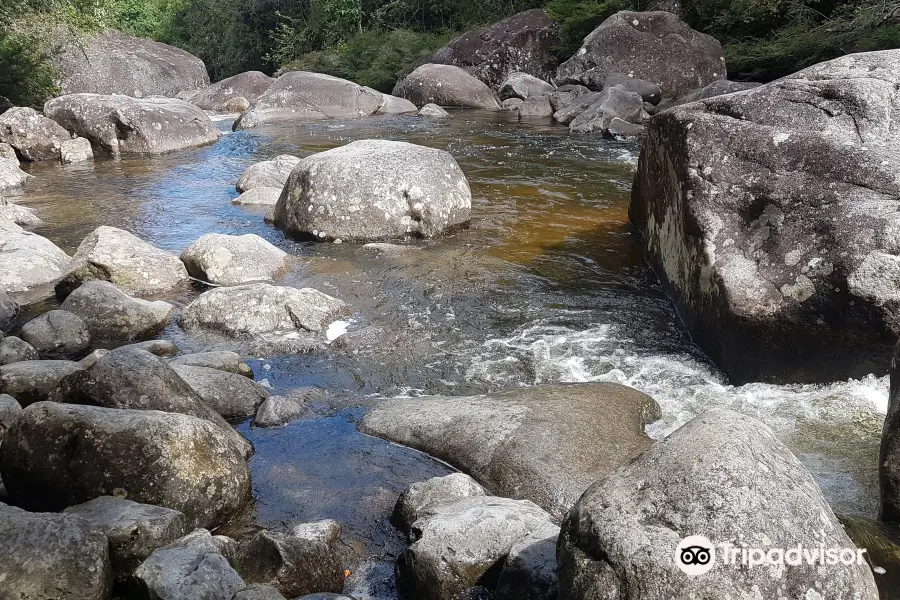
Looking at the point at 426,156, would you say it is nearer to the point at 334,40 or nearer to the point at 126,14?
the point at 334,40

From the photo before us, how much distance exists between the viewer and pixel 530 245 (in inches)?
357

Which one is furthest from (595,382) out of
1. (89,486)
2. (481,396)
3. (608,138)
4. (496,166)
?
(608,138)

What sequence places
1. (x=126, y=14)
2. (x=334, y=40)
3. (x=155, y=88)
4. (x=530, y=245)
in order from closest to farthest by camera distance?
(x=530, y=245)
(x=155, y=88)
(x=334, y=40)
(x=126, y=14)

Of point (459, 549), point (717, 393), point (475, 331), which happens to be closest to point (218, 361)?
point (475, 331)

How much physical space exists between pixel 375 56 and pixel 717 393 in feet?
92.4

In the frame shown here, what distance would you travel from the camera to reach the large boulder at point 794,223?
5.30 meters

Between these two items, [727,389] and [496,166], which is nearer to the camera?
[727,389]

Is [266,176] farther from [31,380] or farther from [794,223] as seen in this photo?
[794,223]

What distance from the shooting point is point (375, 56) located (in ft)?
103

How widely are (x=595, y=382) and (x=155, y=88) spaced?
24.5m

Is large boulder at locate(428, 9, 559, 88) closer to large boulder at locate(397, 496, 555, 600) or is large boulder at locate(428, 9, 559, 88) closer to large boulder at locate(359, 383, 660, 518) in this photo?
large boulder at locate(359, 383, 660, 518)

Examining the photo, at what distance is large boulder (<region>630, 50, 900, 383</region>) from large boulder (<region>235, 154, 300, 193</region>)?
6766 mm

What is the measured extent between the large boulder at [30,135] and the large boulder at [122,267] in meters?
8.68

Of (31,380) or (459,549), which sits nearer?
(459,549)
